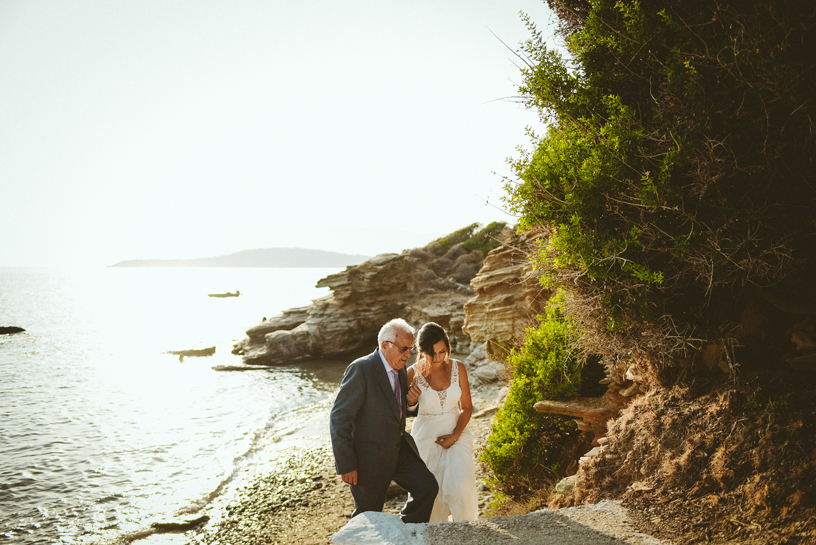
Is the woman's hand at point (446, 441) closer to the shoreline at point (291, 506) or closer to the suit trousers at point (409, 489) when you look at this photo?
the suit trousers at point (409, 489)

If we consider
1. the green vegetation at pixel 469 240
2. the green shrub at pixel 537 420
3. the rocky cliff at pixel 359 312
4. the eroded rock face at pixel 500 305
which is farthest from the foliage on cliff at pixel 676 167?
the green vegetation at pixel 469 240

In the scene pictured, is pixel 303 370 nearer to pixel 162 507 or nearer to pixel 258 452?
pixel 258 452

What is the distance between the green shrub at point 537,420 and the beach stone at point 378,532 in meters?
3.66

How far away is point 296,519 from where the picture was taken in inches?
367

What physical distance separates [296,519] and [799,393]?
894 cm

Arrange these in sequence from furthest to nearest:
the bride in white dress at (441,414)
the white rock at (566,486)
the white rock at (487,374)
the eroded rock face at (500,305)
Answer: the white rock at (487,374), the eroded rock face at (500,305), the white rock at (566,486), the bride in white dress at (441,414)

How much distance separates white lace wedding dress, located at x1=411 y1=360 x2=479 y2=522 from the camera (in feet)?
16.5

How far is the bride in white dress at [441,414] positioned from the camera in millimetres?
5223

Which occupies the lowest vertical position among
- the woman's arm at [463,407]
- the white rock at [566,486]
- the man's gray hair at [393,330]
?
the white rock at [566,486]

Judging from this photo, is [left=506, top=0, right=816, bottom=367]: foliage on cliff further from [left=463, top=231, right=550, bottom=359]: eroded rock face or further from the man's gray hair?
[left=463, top=231, right=550, bottom=359]: eroded rock face

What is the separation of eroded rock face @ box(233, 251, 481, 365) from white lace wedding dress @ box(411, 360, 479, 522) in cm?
2507

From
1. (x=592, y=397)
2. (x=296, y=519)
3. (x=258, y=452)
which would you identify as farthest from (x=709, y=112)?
(x=258, y=452)

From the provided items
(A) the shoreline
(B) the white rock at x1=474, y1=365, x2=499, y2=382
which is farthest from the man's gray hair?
(B) the white rock at x1=474, y1=365, x2=499, y2=382

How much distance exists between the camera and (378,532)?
3732mm
